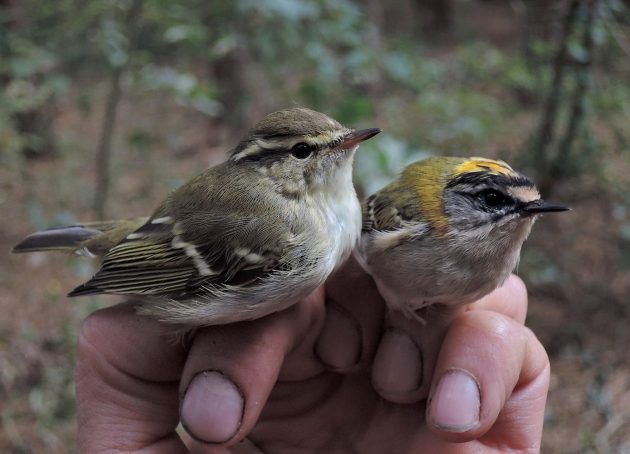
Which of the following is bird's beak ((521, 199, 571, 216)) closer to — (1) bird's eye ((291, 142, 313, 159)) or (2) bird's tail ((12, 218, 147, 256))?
(1) bird's eye ((291, 142, 313, 159))

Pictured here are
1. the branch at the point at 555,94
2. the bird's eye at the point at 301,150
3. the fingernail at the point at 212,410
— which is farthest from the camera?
the branch at the point at 555,94

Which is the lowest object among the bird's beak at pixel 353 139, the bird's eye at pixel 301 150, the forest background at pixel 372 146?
the forest background at pixel 372 146

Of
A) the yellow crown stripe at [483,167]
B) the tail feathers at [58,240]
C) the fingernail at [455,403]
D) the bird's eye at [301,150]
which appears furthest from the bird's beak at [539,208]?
the tail feathers at [58,240]

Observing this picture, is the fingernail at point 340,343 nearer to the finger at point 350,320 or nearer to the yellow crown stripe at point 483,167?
the finger at point 350,320

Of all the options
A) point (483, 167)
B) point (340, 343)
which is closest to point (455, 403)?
point (340, 343)

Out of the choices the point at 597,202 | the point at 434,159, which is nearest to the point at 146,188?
the point at 434,159

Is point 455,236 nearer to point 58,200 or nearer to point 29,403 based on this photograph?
point 29,403

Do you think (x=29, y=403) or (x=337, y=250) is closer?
(x=337, y=250)
